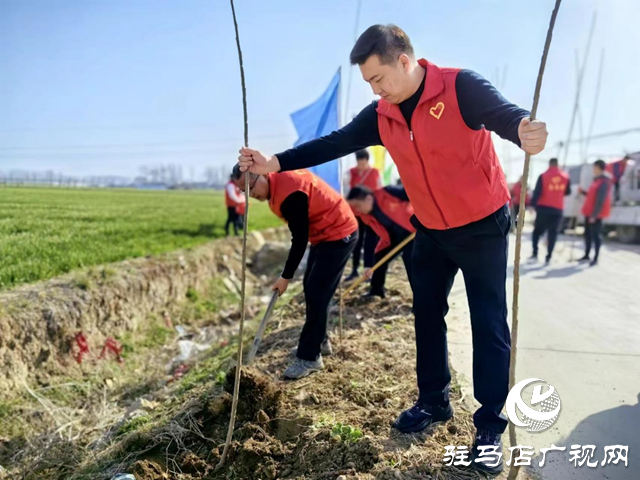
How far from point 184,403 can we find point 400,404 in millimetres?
1453

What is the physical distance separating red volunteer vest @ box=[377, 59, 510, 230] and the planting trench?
117 cm

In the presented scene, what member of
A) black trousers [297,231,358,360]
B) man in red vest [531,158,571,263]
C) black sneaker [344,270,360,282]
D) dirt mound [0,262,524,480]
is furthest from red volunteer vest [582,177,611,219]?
black trousers [297,231,358,360]

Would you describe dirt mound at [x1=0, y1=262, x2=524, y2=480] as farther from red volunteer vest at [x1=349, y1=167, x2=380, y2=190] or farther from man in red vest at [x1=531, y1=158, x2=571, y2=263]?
man in red vest at [x1=531, y1=158, x2=571, y2=263]

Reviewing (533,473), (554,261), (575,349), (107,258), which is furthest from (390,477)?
(554,261)

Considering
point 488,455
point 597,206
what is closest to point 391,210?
point 488,455

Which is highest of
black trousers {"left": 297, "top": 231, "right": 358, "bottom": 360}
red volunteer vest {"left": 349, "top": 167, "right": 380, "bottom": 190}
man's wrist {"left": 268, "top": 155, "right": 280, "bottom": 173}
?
red volunteer vest {"left": 349, "top": 167, "right": 380, "bottom": 190}

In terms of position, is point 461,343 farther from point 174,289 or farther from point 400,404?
point 174,289

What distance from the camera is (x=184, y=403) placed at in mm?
3316

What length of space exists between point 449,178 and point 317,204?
55.2 inches

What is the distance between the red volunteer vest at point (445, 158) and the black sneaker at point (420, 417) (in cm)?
100

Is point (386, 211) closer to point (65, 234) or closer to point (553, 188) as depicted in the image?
point (65, 234)

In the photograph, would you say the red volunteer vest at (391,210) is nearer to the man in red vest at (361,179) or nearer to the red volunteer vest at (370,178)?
the man in red vest at (361,179)

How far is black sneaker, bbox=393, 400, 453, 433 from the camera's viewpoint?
254 cm

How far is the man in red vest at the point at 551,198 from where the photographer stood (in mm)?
8234
